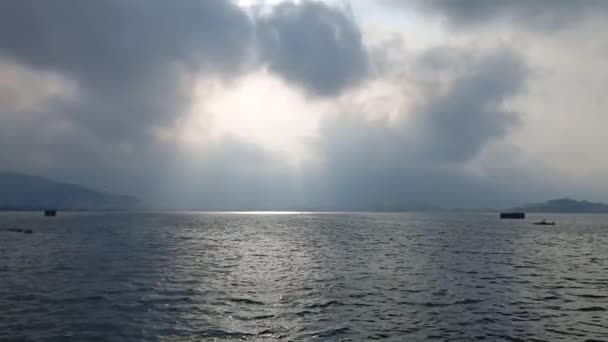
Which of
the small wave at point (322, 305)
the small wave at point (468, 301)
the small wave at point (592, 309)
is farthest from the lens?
the small wave at point (468, 301)

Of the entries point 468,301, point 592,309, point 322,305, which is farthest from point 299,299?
point 592,309

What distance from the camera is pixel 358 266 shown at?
204 feet

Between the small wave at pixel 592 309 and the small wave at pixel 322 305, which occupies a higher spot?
the small wave at pixel 592 309

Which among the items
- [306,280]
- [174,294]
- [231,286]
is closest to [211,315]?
[174,294]

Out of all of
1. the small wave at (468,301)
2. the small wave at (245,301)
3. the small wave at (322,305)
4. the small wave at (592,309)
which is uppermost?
the small wave at (592,309)

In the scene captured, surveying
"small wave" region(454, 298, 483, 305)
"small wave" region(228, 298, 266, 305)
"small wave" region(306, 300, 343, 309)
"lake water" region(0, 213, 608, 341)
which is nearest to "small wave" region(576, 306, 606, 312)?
"lake water" region(0, 213, 608, 341)

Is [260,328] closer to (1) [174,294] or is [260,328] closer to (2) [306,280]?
(1) [174,294]

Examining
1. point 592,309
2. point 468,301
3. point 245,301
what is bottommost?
point 245,301

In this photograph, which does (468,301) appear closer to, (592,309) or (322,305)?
(592,309)

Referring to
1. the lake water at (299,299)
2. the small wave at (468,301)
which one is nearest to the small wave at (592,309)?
the lake water at (299,299)

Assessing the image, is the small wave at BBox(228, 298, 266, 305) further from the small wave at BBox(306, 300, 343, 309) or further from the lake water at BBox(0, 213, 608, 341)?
the small wave at BBox(306, 300, 343, 309)

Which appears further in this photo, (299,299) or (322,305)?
(299,299)

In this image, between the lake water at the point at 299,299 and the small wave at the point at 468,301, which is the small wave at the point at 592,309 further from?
the small wave at the point at 468,301

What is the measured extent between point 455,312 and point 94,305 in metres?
29.9
